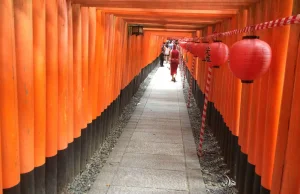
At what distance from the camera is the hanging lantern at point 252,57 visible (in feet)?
10.6

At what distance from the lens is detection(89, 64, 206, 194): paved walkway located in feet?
19.9

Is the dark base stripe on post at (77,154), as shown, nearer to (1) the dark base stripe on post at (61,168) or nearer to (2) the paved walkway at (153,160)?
(2) the paved walkway at (153,160)

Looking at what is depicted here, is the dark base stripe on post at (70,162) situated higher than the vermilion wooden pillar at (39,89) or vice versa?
the vermilion wooden pillar at (39,89)

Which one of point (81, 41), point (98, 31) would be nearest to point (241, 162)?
point (81, 41)

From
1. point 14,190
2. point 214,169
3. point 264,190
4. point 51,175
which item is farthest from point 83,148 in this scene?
point 264,190

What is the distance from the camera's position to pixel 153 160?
24.5 ft

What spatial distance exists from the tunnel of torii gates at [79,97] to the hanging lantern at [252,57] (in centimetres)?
26

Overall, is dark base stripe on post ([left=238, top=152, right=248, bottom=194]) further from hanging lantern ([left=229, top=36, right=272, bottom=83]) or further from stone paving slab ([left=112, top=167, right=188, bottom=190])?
hanging lantern ([left=229, top=36, right=272, bottom=83])

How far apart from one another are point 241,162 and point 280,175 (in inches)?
81.3

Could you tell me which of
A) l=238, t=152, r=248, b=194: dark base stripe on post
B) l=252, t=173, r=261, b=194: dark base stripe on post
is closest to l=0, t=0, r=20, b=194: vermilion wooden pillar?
l=252, t=173, r=261, b=194: dark base stripe on post

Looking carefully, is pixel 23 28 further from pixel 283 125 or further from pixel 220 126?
pixel 220 126

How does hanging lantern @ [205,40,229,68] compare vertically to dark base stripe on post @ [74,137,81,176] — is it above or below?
above

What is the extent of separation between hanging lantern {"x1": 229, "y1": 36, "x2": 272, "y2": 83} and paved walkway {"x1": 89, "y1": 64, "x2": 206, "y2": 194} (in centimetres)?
329

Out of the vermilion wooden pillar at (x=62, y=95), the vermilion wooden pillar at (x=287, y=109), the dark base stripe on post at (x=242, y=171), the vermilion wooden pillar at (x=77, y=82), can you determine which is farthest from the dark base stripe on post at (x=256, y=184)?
the vermilion wooden pillar at (x=77, y=82)
